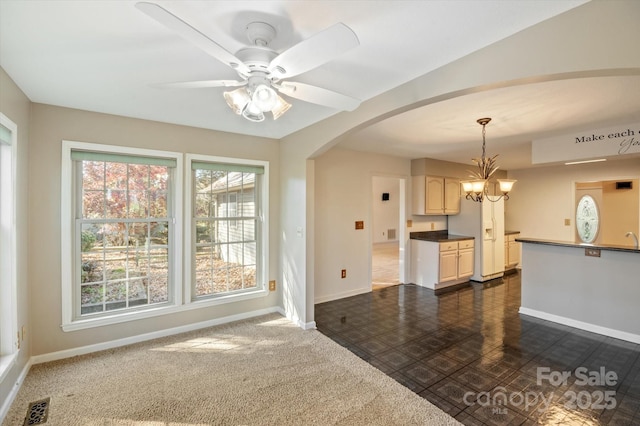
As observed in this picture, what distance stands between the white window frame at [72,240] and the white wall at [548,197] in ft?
23.0

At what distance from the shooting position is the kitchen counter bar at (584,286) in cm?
318

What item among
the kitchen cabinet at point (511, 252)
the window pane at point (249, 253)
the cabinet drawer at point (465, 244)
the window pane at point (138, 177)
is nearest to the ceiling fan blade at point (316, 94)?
the window pane at point (138, 177)

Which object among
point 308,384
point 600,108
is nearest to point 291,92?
point 308,384

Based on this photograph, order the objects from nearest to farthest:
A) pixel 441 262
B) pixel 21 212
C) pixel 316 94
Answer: pixel 316 94 < pixel 21 212 < pixel 441 262

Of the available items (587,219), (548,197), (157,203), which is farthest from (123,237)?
(587,219)

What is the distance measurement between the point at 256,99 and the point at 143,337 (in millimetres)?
2904

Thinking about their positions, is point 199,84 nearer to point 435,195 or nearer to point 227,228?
point 227,228

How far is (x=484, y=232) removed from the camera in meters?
5.52

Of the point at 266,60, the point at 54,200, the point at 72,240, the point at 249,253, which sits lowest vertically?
the point at 249,253

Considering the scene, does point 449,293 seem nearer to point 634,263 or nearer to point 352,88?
point 634,263

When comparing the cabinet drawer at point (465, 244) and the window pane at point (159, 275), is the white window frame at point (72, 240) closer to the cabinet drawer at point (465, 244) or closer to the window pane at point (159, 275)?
the window pane at point (159, 275)

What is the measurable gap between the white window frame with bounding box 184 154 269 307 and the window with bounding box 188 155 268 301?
1cm

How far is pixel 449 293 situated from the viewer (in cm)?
488

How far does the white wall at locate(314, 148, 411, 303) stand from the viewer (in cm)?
441
